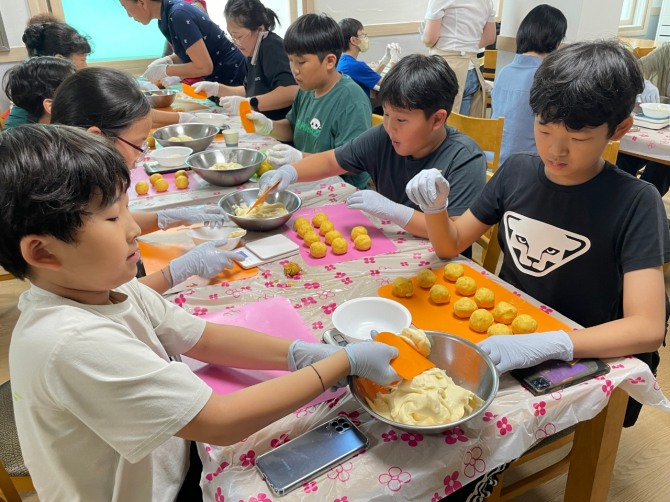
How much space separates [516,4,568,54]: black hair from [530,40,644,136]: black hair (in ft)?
6.54

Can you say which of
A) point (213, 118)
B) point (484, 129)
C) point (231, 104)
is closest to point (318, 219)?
point (484, 129)

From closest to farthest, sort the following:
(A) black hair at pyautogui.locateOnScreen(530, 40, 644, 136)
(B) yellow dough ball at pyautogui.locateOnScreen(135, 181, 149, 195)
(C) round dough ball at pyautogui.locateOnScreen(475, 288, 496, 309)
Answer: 1. (A) black hair at pyautogui.locateOnScreen(530, 40, 644, 136)
2. (C) round dough ball at pyautogui.locateOnScreen(475, 288, 496, 309)
3. (B) yellow dough ball at pyautogui.locateOnScreen(135, 181, 149, 195)

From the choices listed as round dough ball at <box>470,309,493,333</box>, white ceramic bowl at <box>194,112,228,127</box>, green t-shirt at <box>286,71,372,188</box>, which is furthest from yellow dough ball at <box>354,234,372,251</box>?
white ceramic bowl at <box>194,112,228,127</box>

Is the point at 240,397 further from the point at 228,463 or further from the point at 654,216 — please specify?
the point at 654,216

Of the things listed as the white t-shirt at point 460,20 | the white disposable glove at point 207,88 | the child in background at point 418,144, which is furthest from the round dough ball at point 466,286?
the white t-shirt at point 460,20

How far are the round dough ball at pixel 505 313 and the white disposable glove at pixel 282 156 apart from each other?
1.37 meters

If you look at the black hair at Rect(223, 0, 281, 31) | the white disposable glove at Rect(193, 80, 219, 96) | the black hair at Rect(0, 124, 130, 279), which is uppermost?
the black hair at Rect(223, 0, 281, 31)

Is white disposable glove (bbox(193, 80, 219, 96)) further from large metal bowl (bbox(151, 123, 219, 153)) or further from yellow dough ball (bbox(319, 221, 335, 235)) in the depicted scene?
yellow dough ball (bbox(319, 221, 335, 235))

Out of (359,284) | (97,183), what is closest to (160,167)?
(359,284)

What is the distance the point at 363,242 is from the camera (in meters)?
1.52

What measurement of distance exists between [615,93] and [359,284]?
2.53ft

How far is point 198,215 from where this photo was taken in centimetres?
174

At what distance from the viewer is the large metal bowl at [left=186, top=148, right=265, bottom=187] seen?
205 centimetres

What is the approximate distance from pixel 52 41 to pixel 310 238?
8.07 ft
